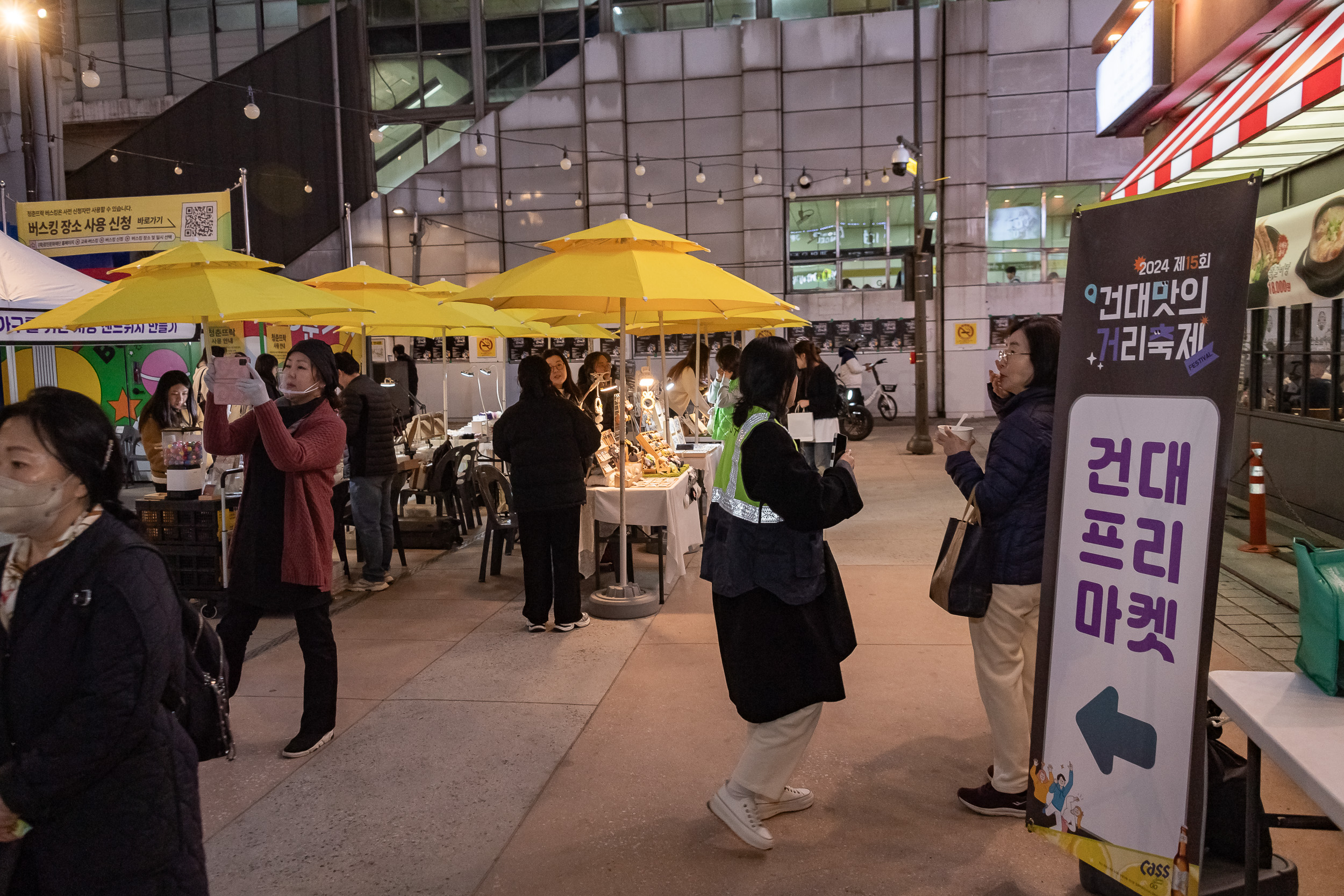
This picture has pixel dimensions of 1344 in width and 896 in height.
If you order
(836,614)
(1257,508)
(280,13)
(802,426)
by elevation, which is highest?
(280,13)

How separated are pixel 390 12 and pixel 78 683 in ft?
84.2

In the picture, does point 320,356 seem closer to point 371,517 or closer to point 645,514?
point 645,514

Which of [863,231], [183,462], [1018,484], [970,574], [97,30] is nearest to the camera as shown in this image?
[1018,484]

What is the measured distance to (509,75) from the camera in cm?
2331

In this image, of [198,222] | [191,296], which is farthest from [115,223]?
[191,296]

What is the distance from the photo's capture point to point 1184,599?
239 centimetres

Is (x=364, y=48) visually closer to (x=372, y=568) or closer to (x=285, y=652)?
(x=372, y=568)

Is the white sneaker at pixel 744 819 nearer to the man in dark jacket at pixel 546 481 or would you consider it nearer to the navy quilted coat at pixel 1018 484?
the navy quilted coat at pixel 1018 484

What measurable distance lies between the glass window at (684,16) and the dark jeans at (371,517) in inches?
703

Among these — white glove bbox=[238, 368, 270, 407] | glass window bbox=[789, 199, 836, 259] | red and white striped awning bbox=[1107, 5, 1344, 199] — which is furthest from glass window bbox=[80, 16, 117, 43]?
red and white striped awning bbox=[1107, 5, 1344, 199]

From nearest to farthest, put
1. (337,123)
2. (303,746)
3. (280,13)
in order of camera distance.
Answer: (303,746)
(337,123)
(280,13)

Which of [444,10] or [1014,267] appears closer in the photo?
[1014,267]

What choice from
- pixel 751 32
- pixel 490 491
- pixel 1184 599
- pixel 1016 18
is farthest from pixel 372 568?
pixel 1016 18

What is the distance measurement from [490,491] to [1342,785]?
7.07 metres
